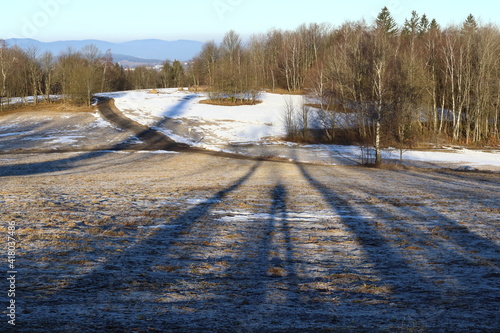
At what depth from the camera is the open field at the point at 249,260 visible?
18.3 ft

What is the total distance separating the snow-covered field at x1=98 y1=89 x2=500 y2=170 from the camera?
3762 cm

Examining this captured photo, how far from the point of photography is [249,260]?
27.4 feet

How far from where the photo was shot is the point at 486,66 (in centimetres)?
5062

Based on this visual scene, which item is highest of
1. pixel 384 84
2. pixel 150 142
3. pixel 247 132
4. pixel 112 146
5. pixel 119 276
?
pixel 384 84

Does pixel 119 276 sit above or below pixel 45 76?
below

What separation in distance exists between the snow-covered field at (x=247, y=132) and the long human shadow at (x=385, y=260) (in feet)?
74.6

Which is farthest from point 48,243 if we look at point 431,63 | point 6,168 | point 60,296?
point 431,63

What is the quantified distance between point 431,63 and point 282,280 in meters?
58.6

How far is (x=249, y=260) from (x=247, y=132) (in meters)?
42.9

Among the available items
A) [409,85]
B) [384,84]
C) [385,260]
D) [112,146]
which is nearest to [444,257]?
[385,260]

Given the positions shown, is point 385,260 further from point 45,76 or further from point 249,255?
point 45,76

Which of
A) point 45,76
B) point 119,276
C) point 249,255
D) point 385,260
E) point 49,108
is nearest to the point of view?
point 119,276

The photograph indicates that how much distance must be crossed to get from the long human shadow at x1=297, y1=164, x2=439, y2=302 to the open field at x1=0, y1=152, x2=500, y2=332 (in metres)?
Answer: 0.03

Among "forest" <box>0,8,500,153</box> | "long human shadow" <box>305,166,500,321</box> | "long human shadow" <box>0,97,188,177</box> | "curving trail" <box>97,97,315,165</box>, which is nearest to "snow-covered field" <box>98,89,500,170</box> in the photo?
"curving trail" <box>97,97,315,165</box>
